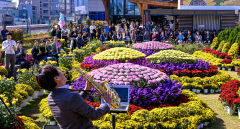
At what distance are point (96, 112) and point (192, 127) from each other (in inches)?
155

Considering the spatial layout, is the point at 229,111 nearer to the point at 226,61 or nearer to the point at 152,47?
the point at 226,61

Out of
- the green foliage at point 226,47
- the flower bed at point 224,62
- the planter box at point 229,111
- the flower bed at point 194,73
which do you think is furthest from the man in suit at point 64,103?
the green foliage at point 226,47

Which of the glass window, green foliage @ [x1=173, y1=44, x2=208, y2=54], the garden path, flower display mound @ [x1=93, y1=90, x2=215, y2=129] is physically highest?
the glass window

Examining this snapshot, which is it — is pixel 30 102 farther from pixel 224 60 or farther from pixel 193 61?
pixel 224 60

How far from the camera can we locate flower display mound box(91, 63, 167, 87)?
25.1 ft

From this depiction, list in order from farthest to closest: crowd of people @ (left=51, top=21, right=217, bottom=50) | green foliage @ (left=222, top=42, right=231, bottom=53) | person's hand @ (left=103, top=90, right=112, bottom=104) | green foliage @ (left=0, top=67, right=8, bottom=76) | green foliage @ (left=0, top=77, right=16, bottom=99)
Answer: crowd of people @ (left=51, top=21, right=217, bottom=50) → green foliage @ (left=222, top=42, right=231, bottom=53) → green foliage @ (left=0, top=67, right=8, bottom=76) → green foliage @ (left=0, top=77, right=16, bottom=99) → person's hand @ (left=103, top=90, right=112, bottom=104)

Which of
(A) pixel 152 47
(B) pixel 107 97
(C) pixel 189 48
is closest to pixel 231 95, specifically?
(B) pixel 107 97

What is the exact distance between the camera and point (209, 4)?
92.7 ft

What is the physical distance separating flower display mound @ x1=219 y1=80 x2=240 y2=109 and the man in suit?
5.39m

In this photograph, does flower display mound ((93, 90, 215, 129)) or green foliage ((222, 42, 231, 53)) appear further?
green foliage ((222, 42, 231, 53))

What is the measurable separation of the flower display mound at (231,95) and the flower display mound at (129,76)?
1672 mm

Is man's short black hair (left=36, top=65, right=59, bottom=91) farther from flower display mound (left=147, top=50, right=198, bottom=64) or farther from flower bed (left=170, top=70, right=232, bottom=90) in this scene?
flower display mound (left=147, top=50, right=198, bottom=64)

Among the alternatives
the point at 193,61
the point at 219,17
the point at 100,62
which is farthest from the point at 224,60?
the point at 219,17

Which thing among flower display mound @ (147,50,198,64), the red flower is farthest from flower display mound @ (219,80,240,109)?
the red flower
